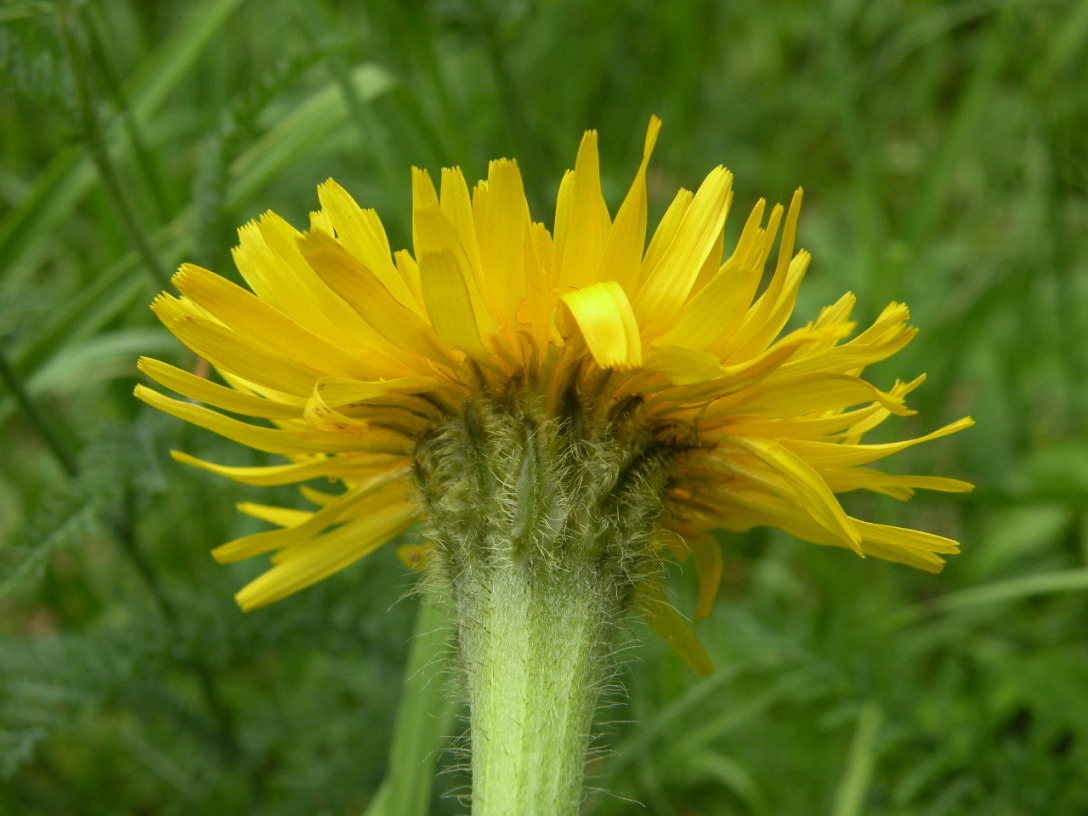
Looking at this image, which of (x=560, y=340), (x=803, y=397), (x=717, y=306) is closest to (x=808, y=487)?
(x=803, y=397)

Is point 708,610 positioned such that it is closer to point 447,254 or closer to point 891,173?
point 447,254

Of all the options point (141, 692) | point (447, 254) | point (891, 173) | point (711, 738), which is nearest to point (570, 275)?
point (447, 254)

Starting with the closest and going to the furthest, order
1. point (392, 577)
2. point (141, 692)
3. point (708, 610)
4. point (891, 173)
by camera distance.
A: 1. point (708, 610)
2. point (141, 692)
3. point (392, 577)
4. point (891, 173)

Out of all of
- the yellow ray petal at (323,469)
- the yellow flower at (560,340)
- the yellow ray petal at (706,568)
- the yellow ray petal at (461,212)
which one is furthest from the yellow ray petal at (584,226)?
the yellow ray petal at (706,568)

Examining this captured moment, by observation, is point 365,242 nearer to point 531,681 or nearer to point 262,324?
point 262,324

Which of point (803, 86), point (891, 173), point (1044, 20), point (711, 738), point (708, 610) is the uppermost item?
point (803, 86)
